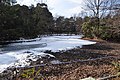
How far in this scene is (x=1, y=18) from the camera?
1917cm

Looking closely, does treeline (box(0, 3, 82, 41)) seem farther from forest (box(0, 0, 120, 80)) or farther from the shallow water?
the shallow water

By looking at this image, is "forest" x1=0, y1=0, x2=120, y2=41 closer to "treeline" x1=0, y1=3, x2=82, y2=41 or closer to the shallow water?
"treeline" x1=0, y1=3, x2=82, y2=41

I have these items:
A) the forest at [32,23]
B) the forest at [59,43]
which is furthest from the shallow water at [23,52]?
the forest at [32,23]

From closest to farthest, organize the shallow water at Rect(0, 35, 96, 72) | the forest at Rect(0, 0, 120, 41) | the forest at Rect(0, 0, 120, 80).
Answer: the forest at Rect(0, 0, 120, 80) → the shallow water at Rect(0, 35, 96, 72) → the forest at Rect(0, 0, 120, 41)

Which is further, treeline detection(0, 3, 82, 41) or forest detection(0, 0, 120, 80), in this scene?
treeline detection(0, 3, 82, 41)

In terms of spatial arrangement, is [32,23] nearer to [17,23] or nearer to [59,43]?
[17,23]

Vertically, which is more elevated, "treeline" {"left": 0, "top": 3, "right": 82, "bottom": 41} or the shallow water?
"treeline" {"left": 0, "top": 3, "right": 82, "bottom": 41}

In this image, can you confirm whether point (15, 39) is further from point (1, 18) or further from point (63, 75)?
point (63, 75)

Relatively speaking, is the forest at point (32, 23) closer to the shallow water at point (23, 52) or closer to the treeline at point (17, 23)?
the treeline at point (17, 23)

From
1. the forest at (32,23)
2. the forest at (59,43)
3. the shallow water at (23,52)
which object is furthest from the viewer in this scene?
the forest at (32,23)

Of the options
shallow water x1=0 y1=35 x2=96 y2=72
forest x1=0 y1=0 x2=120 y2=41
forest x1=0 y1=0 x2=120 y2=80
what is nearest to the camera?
forest x1=0 y1=0 x2=120 y2=80

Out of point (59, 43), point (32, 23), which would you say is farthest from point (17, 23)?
point (59, 43)

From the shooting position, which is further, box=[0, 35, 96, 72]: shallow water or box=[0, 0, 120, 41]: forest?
box=[0, 0, 120, 41]: forest

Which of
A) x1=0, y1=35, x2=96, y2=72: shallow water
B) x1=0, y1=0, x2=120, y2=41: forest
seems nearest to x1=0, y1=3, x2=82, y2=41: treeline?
x1=0, y1=0, x2=120, y2=41: forest
